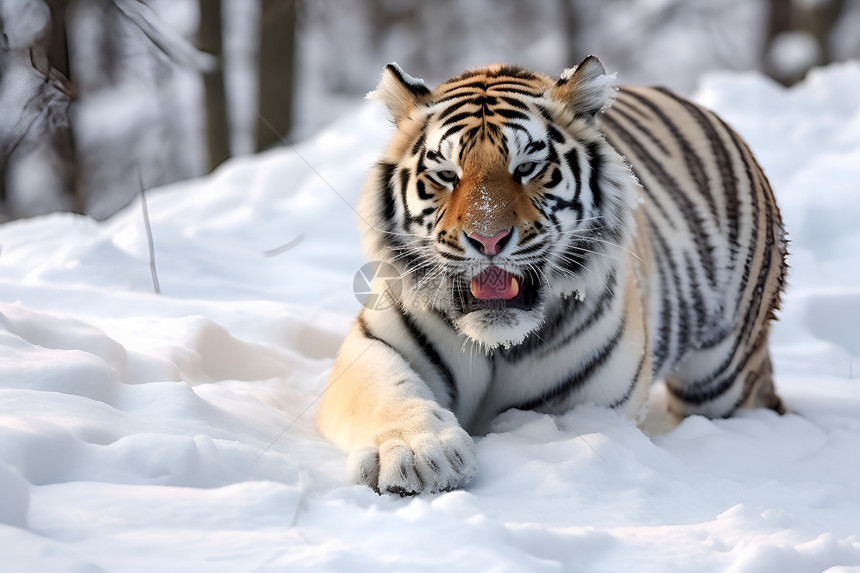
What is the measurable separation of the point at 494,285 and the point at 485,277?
26 mm

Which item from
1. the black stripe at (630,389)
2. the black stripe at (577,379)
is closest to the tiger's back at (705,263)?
the black stripe at (630,389)

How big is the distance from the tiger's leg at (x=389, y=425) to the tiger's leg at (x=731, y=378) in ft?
3.44

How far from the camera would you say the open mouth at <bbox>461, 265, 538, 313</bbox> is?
1.85 meters

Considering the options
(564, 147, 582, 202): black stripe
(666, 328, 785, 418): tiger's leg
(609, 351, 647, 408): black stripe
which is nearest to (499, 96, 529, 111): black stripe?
(564, 147, 582, 202): black stripe

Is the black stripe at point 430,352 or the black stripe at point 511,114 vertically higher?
the black stripe at point 511,114

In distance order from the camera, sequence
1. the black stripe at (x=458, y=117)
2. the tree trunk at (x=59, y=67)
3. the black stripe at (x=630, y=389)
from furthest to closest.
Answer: the tree trunk at (x=59, y=67) → the black stripe at (x=630, y=389) → the black stripe at (x=458, y=117)

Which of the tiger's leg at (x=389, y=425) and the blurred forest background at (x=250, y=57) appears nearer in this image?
the tiger's leg at (x=389, y=425)

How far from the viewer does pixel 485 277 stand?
1.85m

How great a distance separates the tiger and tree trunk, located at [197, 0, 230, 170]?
3666 mm

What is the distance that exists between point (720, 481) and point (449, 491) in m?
0.59

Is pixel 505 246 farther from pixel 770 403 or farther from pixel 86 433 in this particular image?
pixel 770 403

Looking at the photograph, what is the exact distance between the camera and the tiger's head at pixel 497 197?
1.81 meters

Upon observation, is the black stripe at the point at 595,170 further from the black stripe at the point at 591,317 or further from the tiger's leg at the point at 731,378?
the tiger's leg at the point at 731,378

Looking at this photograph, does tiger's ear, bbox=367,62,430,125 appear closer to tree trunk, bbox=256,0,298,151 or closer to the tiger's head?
the tiger's head
